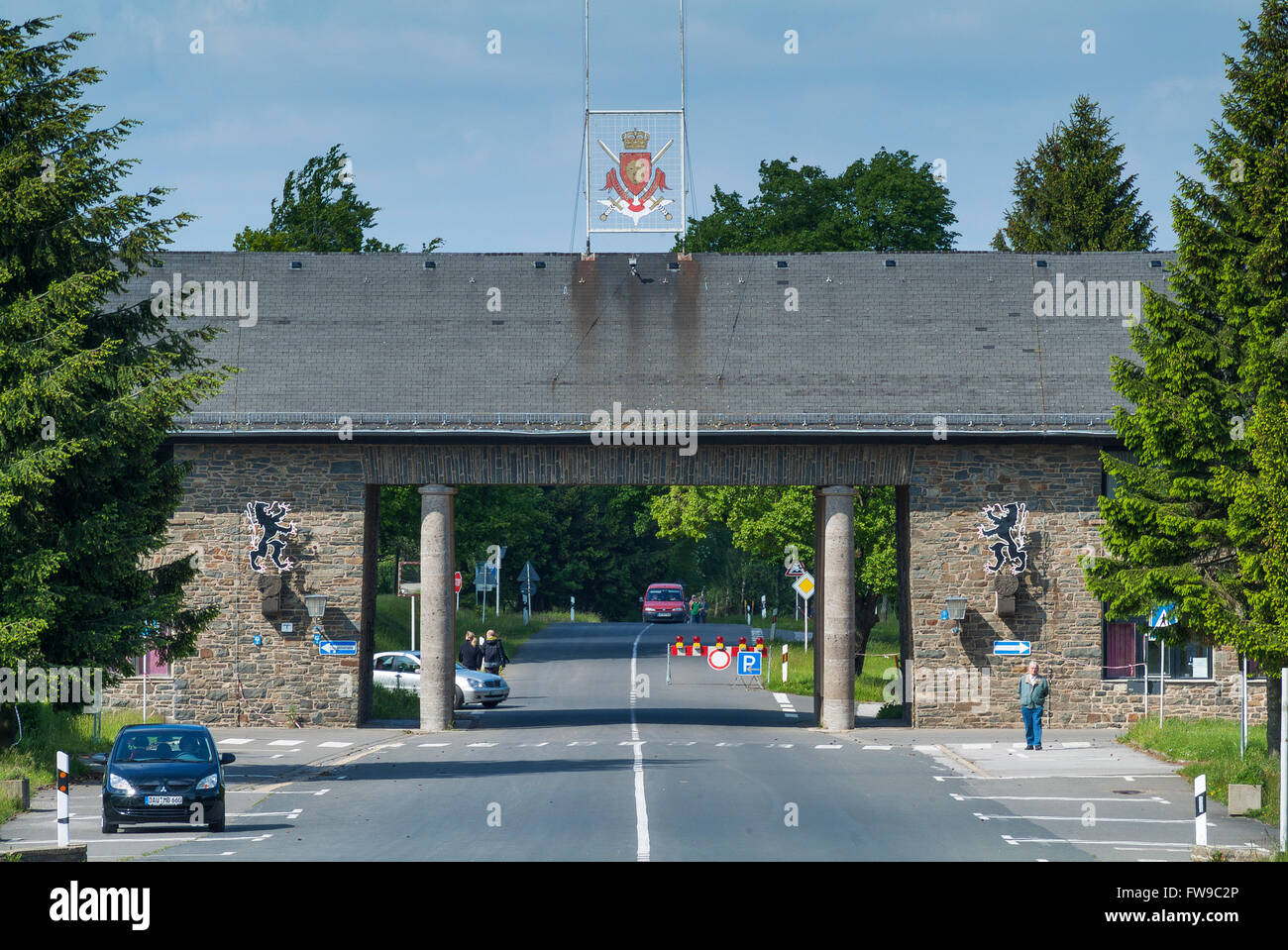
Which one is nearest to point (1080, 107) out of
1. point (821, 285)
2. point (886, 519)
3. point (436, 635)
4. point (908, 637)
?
point (886, 519)

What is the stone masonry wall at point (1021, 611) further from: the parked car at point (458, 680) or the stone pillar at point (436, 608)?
the parked car at point (458, 680)

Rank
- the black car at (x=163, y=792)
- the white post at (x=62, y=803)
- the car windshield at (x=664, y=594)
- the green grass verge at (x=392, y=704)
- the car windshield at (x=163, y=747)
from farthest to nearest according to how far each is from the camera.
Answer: the car windshield at (x=664, y=594)
the green grass verge at (x=392, y=704)
the car windshield at (x=163, y=747)
the black car at (x=163, y=792)
the white post at (x=62, y=803)

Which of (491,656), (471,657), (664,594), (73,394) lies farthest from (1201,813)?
(664,594)

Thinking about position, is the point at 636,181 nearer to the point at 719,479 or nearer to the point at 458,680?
the point at 719,479

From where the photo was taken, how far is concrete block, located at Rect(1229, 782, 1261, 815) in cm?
1992

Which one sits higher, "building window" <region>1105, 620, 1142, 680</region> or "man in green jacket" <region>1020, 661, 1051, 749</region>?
"building window" <region>1105, 620, 1142, 680</region>

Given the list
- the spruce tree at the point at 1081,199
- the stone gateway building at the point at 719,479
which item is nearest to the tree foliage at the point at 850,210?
the spruce tree at the point at 1081,199

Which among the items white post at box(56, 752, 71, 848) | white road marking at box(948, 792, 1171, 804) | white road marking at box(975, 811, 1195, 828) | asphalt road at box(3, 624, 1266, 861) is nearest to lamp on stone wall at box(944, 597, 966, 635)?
asphalt road at box(3, 624, 1266, 861)

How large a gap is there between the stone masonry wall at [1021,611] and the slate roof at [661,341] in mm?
1366

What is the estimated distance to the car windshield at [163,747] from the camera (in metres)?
19.6

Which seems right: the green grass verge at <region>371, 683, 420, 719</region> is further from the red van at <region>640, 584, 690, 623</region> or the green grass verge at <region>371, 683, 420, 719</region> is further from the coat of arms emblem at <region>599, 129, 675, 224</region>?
the red van at <region>640, 584, 690, 623</region>

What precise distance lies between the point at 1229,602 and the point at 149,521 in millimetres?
16184

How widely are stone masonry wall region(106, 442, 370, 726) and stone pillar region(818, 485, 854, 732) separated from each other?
32.2 feet

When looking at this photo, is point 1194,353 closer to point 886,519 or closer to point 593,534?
point 886,519
